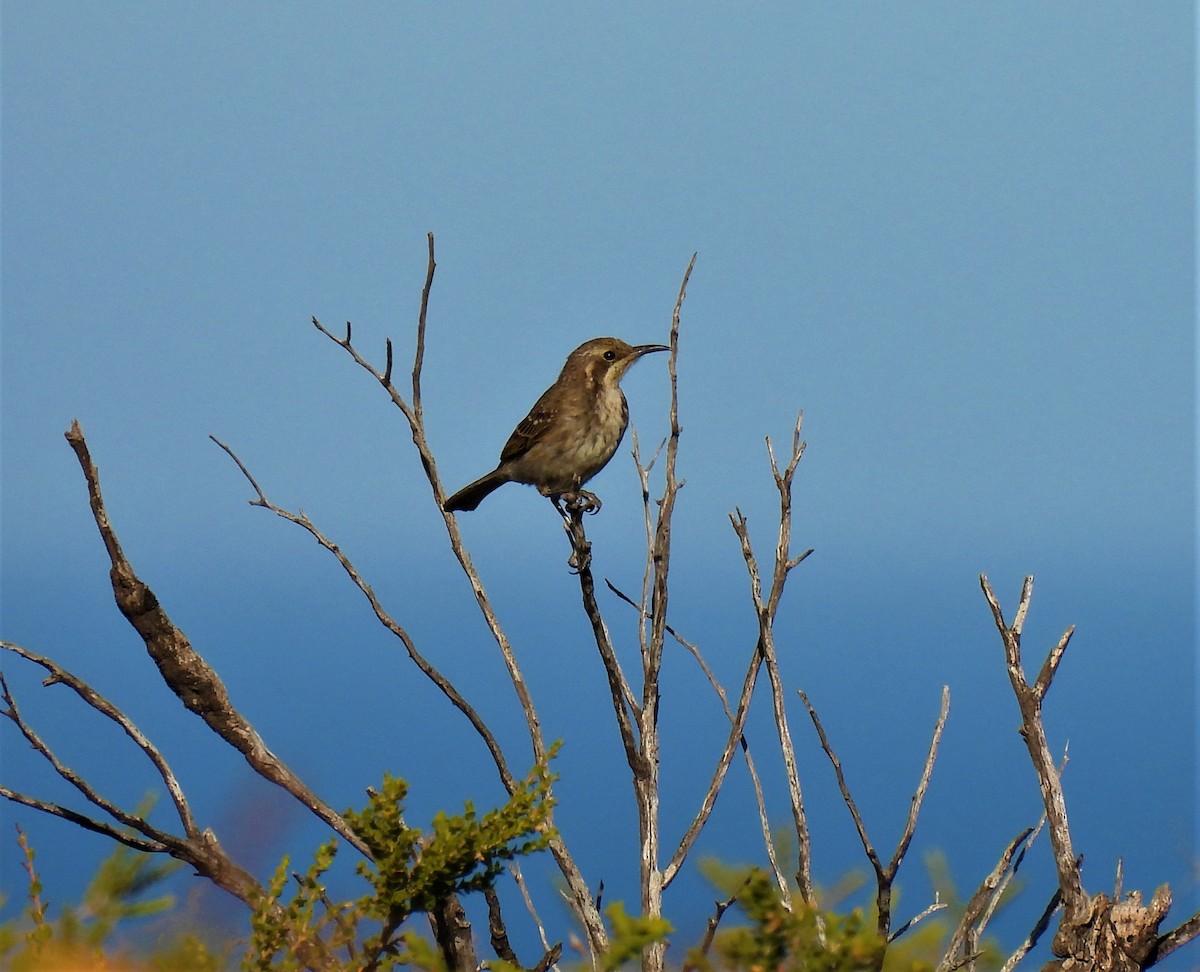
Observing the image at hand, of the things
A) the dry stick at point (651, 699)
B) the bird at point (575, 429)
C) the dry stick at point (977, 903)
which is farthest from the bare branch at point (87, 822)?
the bird at point (575, 429)

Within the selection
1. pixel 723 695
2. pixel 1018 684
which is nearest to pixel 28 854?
pixel 723 695

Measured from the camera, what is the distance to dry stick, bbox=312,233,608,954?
121 inches

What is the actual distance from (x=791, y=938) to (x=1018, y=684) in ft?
4.34

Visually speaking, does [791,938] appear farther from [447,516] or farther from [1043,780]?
[447,516]

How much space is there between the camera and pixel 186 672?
3.02m

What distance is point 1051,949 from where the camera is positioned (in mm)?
2949

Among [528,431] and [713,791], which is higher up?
[528,431]

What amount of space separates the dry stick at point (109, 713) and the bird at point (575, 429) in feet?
10.9

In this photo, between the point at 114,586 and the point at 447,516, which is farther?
the point at 447,516

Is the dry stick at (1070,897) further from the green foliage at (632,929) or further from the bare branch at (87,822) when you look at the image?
the bare branch at (87,822)

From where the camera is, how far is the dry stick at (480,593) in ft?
10.1

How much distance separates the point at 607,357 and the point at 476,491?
1.06 m

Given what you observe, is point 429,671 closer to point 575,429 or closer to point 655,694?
point 655,694

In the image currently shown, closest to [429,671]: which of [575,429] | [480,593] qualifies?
[480,593]
